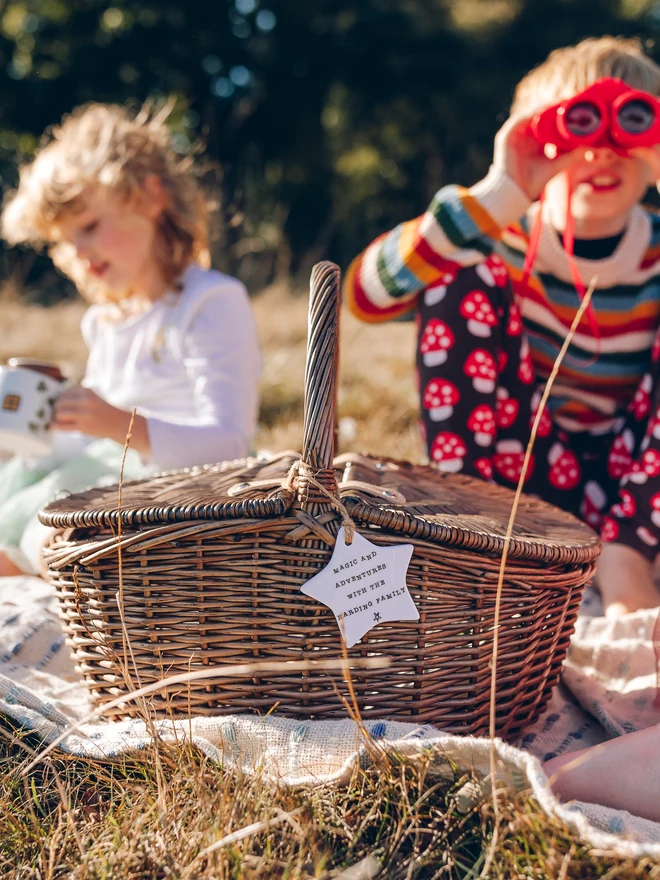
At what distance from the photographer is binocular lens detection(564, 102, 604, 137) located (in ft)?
4.24

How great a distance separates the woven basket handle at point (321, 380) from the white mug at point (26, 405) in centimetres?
63

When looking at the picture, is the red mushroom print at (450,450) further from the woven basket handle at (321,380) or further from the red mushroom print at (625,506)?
the woven basket handle at (321,380)

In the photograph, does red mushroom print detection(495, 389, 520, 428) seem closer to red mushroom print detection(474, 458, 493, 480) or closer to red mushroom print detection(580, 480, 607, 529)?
red mushroom print detection(474, 458, 493, 480)

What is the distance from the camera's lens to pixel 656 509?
1.36m

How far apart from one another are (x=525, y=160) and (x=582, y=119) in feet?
0.40

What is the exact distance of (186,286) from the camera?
1.68 metres

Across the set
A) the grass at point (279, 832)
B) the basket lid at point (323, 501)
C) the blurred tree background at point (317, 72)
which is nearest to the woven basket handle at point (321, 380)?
the basket lid at point (323, 501)

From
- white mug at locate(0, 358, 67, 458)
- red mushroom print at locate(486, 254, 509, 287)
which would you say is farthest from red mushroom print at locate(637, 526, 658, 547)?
white mug at locate(0, 358, 67, 458)

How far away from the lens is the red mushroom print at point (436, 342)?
1.40 metres

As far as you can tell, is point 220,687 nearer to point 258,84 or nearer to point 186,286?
point 186,286

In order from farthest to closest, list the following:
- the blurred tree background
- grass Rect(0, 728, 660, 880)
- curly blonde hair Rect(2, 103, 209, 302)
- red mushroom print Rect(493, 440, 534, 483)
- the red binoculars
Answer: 1. the blurred tree background
2. curly blonde hair Rect(2, 103, 209, 302)
3. red mushroom print Rect(493, 440, 534, 483)
4. the red binoculars
5. grass Rect(0, 728, 660, 880)

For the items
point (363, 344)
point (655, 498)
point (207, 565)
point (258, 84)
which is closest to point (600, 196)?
point (655, 498)

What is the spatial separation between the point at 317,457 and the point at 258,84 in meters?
10.2

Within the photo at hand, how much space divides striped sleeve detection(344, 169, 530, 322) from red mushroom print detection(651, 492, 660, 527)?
0.47m
